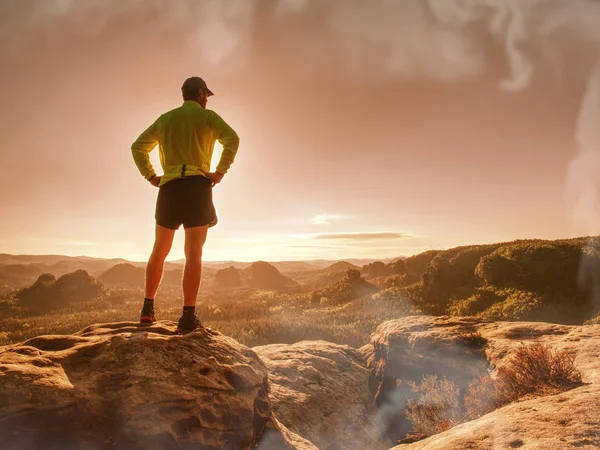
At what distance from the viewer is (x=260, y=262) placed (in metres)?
55.3

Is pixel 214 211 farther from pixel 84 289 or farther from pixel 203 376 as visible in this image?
pixel 84 289

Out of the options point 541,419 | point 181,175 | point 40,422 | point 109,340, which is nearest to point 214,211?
point 181,175

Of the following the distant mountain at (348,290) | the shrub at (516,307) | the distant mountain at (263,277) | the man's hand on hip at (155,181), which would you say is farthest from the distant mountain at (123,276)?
the man's hand on hip at (155,181)

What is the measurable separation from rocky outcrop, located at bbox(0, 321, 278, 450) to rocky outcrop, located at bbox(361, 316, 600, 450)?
7.94 ft

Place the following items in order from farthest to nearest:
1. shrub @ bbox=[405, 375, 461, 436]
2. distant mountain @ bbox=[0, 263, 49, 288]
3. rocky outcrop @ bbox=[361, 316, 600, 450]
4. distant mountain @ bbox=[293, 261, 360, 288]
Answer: distant mountain @ bbox=[0, 263, 49, 288] → distant mountain @ bbox=[293, 261, 360, 288] → shrub @ bbox=[405, 375, 461, 436] → rocky outcrop @ bbox=[361, 316, 600, 450]

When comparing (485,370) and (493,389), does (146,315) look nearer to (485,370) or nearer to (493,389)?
(493,389)

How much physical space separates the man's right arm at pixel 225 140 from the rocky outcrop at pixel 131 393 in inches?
93.8

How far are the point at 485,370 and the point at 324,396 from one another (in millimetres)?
3606

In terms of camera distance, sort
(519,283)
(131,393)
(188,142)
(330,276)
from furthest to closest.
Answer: (330,276) < (519,283) < (188,142) < (131,393)

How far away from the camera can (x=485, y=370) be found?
20.8 feet

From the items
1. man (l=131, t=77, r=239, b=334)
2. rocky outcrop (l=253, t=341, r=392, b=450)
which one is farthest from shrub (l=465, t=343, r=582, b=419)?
man (l=131, t=77, r=239, b=334)

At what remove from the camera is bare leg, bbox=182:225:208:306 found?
3889 mm

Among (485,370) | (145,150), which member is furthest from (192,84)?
(485,370)

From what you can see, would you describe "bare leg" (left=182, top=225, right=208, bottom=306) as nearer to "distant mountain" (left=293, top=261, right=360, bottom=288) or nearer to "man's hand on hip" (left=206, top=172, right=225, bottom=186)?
"man's hand on hip" (left=206, top=172, right=225, bottom=186)
